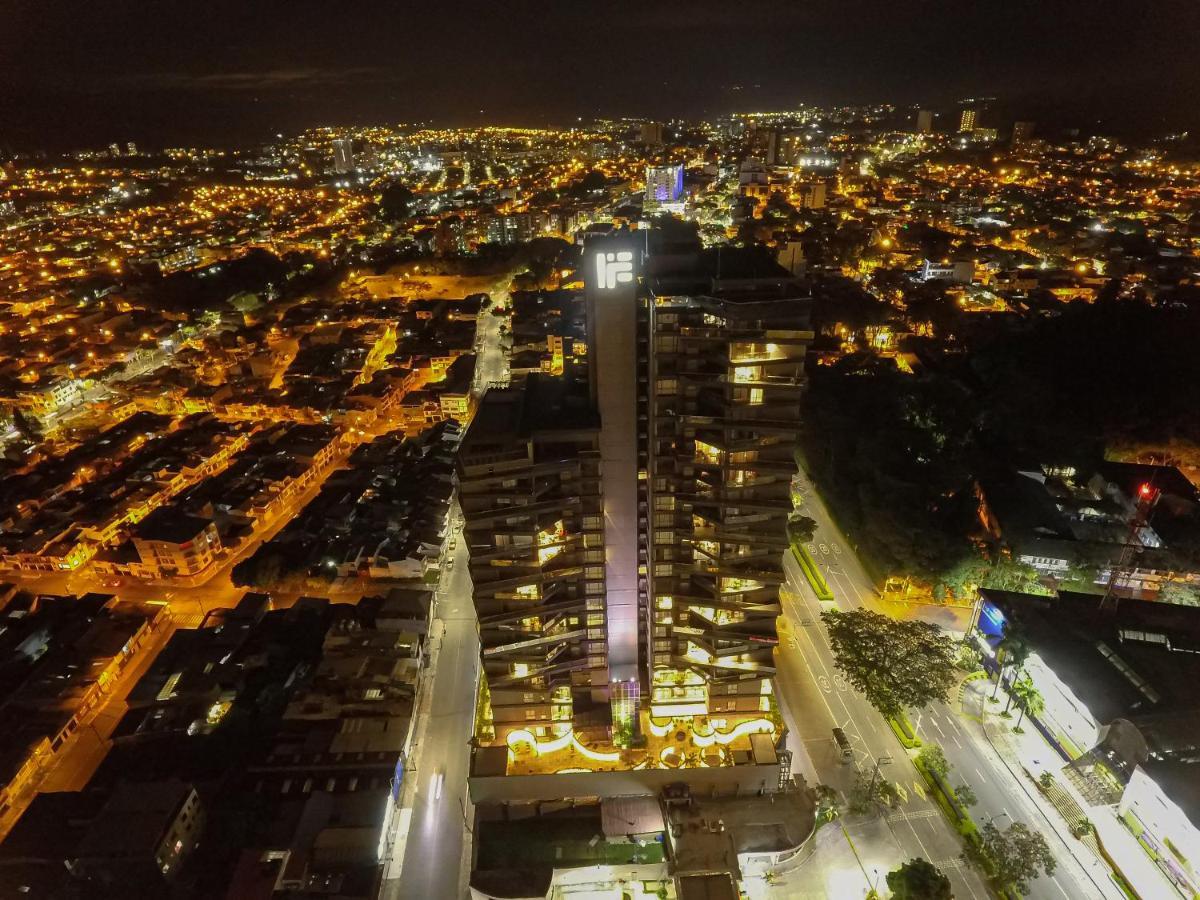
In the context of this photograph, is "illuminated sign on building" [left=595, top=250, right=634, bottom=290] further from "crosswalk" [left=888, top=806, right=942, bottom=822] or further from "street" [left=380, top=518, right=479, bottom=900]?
"crosswalk" [left=888, top=806, right=942, bottom=822]

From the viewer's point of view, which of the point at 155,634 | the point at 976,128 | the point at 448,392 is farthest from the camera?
the point at 976,128

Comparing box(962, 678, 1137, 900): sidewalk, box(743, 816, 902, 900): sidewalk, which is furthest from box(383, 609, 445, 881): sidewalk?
box(962, 678, 1137, 900): sidewalk

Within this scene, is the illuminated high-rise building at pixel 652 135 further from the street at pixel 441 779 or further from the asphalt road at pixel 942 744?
the street at pixel 441 779

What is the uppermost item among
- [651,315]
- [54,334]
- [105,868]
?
[54,334]

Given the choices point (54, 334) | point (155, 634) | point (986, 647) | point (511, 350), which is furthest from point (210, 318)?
point (986, 647)

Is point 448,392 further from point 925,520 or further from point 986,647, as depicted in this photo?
point 986,647

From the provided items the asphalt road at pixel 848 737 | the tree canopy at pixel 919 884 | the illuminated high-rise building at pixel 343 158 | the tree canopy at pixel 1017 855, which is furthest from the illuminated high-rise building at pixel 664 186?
the tree canopy at pixel 919 884
